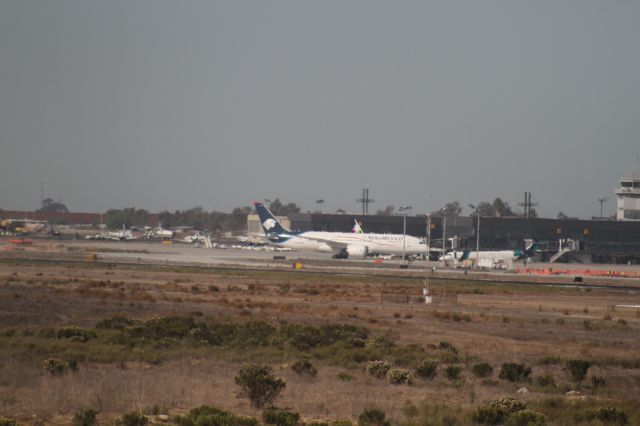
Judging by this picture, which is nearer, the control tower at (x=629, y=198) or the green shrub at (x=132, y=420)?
the green shrub at (x=132, y=420)

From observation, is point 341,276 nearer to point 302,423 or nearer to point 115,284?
point 115,284

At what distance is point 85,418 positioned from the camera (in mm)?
19172

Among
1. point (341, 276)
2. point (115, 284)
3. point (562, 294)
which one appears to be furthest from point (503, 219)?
point (115, 284)

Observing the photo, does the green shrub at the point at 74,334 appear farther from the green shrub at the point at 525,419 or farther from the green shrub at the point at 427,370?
the green shrub at the point at 525,419

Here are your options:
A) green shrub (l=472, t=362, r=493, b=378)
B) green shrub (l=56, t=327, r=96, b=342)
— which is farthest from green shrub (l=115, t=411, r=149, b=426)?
green shrub (l=56, t=327, r=96, b=342)

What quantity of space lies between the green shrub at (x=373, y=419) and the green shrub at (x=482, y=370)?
9875 mm

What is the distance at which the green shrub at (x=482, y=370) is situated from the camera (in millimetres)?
29250

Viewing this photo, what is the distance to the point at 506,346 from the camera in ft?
122

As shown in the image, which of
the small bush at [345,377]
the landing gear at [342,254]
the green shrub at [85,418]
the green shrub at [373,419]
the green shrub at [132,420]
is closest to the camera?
the green shrub at [132,420]

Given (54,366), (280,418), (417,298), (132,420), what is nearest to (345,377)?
(280,418)

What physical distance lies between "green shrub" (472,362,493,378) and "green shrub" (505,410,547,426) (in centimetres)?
873

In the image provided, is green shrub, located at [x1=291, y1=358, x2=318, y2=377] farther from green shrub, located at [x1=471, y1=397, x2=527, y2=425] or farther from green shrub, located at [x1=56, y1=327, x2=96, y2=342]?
green shrub, located at [x1=56, y1=327, x2=96, y2=342]

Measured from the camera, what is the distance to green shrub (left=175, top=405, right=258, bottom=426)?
18516mm

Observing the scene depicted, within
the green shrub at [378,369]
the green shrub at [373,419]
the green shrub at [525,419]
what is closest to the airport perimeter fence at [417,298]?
the green shrub at [378,369]
